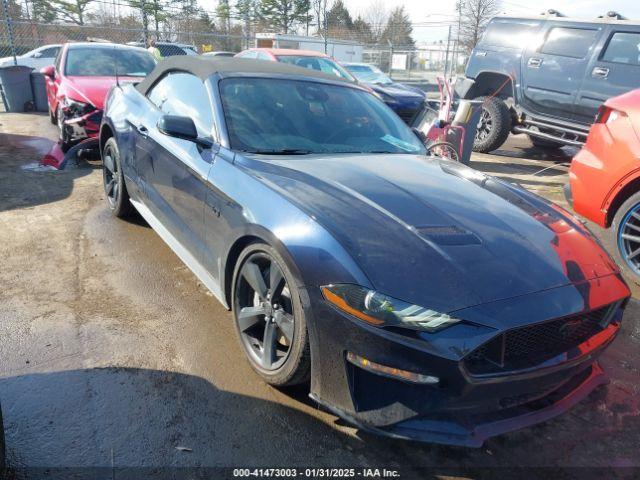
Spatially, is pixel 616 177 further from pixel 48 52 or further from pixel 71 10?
pixel 71 10

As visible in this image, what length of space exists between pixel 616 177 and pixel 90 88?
659 centimetres

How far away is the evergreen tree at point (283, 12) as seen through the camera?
4147 cm

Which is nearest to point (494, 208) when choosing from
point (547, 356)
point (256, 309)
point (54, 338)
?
point (547, 356)

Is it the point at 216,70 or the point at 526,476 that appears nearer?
the point at 526,476

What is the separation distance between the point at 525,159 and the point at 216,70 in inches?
294

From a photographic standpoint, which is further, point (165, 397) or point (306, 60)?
point (306, 60)

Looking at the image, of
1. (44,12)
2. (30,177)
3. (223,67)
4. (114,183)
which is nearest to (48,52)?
(30,177)

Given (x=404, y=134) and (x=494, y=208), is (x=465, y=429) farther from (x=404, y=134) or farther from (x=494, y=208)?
(x=404, y=134)

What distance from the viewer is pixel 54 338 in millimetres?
2961

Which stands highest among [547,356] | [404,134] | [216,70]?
[216,70]

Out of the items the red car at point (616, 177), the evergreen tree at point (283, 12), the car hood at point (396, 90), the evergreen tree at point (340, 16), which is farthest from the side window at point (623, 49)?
the evergreen tree at point (340, 16)

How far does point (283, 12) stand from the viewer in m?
43.3

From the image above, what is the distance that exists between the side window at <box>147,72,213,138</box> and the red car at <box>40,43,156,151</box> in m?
2.77

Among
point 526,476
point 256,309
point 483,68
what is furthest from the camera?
point 483,68
